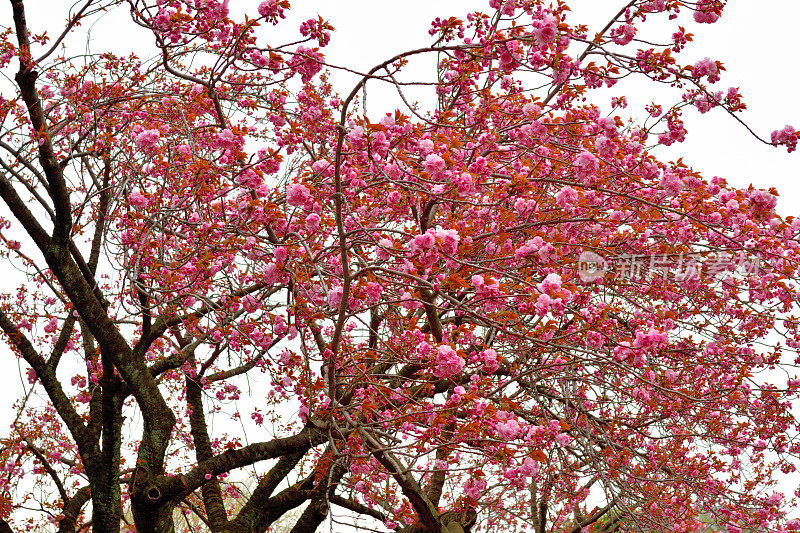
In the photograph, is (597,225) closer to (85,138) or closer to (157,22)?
(157,22)

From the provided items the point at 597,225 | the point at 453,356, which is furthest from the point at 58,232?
the point at 597,225

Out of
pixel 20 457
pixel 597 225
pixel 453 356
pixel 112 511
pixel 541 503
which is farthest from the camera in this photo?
pixel 20 457

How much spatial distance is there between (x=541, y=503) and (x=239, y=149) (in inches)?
193

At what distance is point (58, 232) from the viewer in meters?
5.78

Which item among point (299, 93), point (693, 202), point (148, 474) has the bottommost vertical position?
point (693, 202)

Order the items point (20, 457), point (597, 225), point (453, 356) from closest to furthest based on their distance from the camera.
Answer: point (453, 356) → point (597, 225) → point (20, 457)
